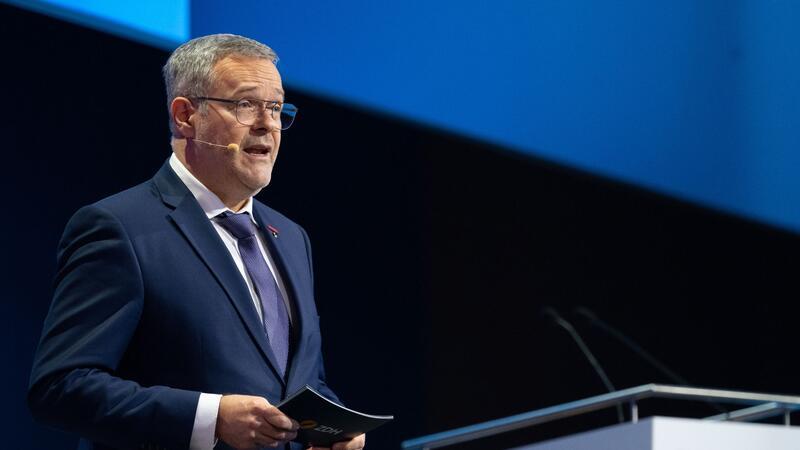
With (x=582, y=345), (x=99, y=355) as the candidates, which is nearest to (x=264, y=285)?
(x=99, y=355)

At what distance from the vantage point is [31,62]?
3.52m

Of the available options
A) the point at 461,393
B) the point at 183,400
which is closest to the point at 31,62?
the point at 183,400

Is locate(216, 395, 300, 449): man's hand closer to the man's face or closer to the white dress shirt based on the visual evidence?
the white dress shirt

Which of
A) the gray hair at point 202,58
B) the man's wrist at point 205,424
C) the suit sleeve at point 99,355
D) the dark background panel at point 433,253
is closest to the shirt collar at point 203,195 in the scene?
the gray hair at point 202,58

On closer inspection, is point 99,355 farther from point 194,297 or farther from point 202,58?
point 202,58

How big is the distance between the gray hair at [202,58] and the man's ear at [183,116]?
0.01 meters

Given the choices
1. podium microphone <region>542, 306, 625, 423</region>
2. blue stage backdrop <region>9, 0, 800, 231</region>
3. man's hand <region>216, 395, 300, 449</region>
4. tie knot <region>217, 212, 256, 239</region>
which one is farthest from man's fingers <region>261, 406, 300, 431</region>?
blue stage backdrop <region>9, 0, 800, 231</region>

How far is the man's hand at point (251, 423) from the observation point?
6.15ft

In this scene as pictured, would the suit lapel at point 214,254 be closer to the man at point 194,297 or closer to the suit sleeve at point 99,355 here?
the man at point 194,297

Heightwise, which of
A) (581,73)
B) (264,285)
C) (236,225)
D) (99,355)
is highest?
(581,73)

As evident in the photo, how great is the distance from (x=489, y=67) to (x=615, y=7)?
2.43 feet

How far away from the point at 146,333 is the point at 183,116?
1.54 feet

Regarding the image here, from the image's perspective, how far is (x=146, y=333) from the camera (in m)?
2.04

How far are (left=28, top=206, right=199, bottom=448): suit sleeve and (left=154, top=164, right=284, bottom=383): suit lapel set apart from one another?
0.13 metres
